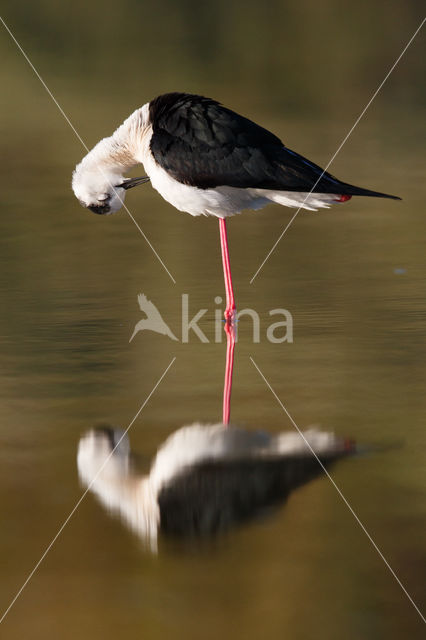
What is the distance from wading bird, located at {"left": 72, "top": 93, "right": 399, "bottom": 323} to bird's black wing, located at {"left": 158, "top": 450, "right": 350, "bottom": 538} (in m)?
2.46

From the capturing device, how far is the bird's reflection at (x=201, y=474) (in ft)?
11.3

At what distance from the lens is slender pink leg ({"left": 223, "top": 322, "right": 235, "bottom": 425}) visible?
15.0ft

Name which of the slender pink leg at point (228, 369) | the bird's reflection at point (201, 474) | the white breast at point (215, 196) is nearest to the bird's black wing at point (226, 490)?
the bird's reflection at point (201, 474)

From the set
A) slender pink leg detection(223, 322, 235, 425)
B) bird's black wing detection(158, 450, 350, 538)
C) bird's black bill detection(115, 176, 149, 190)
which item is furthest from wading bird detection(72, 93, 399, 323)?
bird's black wing detection(158, 450, 350, 538)

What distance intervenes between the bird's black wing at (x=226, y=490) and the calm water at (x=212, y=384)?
90mm

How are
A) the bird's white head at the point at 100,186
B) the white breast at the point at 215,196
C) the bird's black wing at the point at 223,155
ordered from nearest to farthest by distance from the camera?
the bird's black wing at the point at 223,155
the white breast at the point at 215,196
the bird's white head at the point at 100,186

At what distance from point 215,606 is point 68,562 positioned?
505mm

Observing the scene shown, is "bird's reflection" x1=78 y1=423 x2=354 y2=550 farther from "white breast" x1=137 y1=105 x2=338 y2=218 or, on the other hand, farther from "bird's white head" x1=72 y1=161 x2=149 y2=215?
→ "bird's white head" x1=72 y1=161 x2=149 y2=215

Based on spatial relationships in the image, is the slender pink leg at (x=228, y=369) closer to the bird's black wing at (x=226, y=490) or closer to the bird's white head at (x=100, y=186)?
the bird's black wing at (x=226, y=490)

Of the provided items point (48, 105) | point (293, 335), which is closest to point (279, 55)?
→ point (48, 105)

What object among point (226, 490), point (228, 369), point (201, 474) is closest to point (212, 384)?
point (228, 369)

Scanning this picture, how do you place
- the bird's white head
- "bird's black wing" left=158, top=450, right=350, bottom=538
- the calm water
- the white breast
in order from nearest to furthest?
the calm water < "bird's black wing" left=158, top=450, right=350, bottom=538 < the white breast < the bird's white head

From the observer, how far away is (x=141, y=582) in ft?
9.90

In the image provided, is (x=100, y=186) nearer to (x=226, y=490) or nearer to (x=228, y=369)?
(x=228, y=369)
